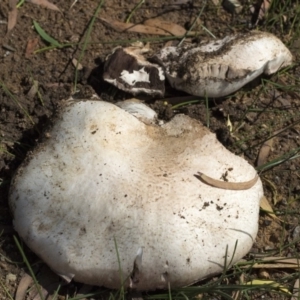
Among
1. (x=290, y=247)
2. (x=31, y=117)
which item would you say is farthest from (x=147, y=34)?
(x=290, y=247)

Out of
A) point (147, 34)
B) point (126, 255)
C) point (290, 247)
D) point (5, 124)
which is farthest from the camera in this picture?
point (147, 34)

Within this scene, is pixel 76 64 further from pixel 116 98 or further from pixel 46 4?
pixel 46 4

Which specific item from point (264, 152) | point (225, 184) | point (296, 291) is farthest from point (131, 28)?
point (296, 291)

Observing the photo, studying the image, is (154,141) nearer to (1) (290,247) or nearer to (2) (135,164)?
(2) (135,164)

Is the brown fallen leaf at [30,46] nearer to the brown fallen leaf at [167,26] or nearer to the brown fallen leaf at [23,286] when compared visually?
the brown fallen leaf at [167,26]

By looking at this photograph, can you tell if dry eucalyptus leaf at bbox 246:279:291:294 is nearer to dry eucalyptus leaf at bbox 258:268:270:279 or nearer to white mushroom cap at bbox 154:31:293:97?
dry eucalyptus leaf at bbox 258:268:270:279

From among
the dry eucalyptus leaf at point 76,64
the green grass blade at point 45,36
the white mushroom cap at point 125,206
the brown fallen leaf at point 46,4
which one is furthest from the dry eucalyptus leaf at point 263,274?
the brown fallen leaf at point 46,4

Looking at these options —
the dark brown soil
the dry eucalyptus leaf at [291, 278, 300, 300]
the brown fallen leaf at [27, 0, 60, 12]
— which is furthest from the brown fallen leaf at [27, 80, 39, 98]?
the dry eucalyptus leaf at [291, 278, 300, 300]
